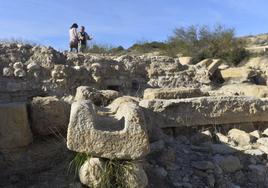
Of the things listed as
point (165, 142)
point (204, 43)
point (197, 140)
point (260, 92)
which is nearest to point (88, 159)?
point (165, 142)

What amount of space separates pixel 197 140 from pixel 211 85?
5.89 meters

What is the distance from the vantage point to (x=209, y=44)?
25.4m

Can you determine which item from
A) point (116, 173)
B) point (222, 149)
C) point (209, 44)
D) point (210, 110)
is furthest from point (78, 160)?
point (209, 44)

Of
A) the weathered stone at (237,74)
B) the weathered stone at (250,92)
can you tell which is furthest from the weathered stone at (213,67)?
the weathered stone at (250,92)

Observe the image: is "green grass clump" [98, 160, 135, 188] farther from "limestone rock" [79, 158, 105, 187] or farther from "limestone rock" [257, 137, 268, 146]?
"limestone rock" [257, 137, 268, 146]

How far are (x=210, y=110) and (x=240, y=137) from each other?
1.64 ft

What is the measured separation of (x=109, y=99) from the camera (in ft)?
17.5

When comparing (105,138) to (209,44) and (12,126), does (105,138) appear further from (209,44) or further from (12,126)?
(209,44)

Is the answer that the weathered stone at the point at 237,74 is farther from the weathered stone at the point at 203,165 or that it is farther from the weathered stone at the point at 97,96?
the weathered stone at the point at 203,165

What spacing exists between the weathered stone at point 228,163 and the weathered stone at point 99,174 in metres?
1.41

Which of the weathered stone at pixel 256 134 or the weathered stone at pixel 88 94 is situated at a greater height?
the weathered stone at pixel 88 94

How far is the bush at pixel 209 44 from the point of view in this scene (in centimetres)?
2416

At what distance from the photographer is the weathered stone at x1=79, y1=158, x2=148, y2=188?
354 cm

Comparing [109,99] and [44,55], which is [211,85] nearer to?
[44,55]
